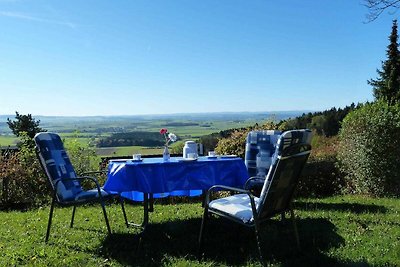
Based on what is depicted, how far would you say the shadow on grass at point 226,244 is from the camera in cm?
395

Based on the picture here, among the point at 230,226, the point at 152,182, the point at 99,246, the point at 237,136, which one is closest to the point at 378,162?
the point at 237,136

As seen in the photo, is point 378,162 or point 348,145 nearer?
point 378,162

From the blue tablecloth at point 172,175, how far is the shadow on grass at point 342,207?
1686 millimetres

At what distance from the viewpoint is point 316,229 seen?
494 cm

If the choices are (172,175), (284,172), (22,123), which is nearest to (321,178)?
(172,175)

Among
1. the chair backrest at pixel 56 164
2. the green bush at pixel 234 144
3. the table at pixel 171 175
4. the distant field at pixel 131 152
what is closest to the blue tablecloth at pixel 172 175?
the table at pixel 171 175

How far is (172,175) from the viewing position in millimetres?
4902

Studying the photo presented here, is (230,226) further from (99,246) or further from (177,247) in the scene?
(99,246)

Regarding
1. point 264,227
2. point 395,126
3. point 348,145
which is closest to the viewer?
point 264,227

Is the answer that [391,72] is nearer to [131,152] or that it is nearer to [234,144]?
[234,144]

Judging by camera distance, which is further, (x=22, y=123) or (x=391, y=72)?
(x=391, y=72)

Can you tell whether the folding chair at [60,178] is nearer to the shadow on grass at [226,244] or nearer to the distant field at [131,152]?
the shadow on grass at [226,244]

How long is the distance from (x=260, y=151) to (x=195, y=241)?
7.23 ft

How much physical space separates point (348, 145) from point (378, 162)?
2.39 ft
